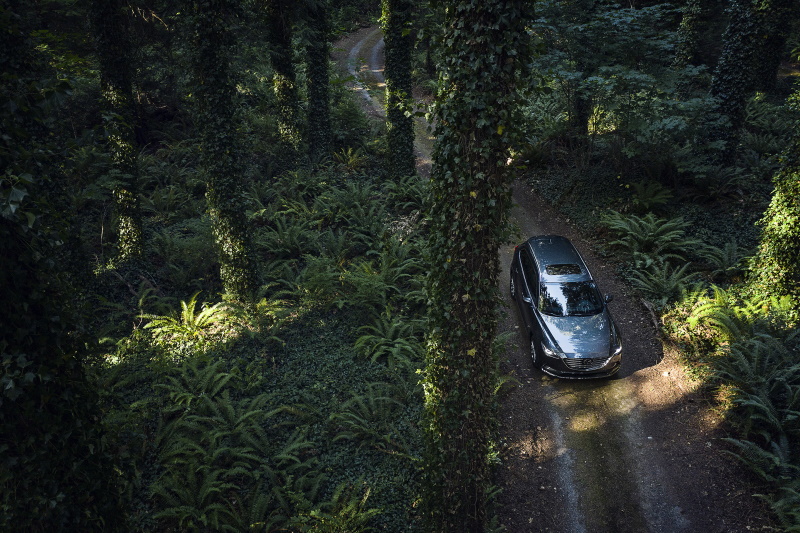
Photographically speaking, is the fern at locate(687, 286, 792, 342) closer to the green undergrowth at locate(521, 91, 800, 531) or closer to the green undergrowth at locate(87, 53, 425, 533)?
the green undergrowth at locate(521, 91, 800, 531)

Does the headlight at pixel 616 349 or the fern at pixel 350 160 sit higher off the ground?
the fern at pixel 350 160

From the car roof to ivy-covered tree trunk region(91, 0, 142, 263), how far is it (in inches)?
432

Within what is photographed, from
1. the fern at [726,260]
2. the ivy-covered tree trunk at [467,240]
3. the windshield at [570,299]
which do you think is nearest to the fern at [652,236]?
the fern at [726,260]

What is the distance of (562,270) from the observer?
36.0 ft

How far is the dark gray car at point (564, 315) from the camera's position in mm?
9562

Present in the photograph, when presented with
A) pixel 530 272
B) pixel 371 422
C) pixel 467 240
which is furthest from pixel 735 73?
pixel 371 422

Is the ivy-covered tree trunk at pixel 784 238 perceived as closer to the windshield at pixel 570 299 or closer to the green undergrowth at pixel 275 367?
the windshield at pixel 570 299

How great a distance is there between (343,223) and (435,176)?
33.2ft

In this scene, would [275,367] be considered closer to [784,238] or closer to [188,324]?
[188,324]

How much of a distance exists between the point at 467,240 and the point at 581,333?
19.2 ft

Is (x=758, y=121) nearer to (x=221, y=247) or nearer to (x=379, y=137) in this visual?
(x=379, y=137)

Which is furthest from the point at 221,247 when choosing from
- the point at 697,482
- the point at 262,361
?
the point at 697,482

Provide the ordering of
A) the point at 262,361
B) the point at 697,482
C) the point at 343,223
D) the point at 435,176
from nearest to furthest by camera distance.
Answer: the point at 435,176, the point at 697,482, the point at 262,361, the point at 343,223

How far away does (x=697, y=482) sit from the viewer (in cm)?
792
